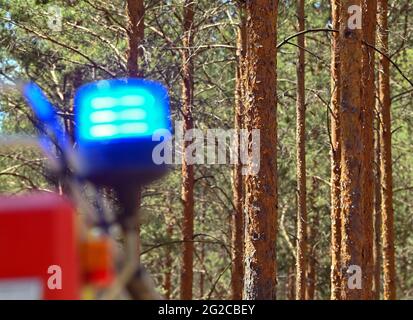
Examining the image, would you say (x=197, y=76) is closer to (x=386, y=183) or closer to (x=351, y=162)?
(x=386, y=183)

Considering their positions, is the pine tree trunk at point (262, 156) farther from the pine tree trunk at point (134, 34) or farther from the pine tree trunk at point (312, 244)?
the pine tree trunk at point (312, 244)

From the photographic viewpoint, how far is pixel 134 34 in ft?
44.7

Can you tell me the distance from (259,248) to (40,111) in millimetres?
7996

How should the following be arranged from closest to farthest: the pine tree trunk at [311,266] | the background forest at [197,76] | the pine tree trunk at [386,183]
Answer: the background forest at [197,76] < the pine tree trunk at [386,183] < the pine tree trunk at [311,266]

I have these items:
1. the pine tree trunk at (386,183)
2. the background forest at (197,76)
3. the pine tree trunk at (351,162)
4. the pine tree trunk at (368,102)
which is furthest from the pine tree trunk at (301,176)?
the pine tree trunk at (351,162)

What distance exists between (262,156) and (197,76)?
43.1 feet

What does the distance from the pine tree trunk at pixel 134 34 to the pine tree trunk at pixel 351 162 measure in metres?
3.97

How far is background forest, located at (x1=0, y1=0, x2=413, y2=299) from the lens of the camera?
1459 centimetres

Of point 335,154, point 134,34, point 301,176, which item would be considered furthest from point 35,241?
point 301,176

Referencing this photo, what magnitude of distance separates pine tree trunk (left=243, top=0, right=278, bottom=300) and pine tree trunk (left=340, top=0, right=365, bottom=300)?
1.50 m

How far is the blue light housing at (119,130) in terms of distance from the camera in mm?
1216

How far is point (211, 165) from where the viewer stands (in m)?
23.2
